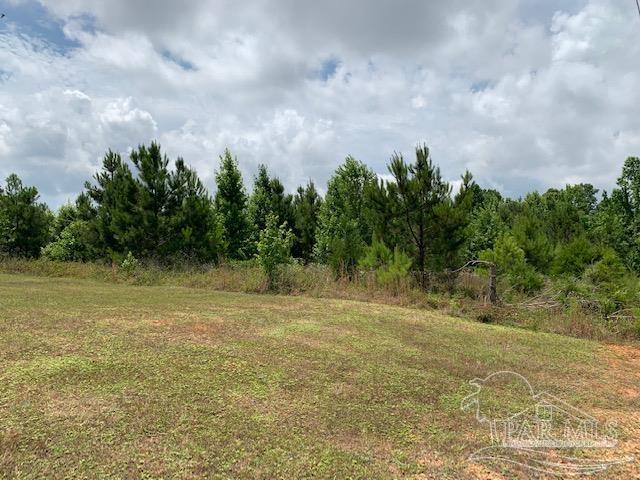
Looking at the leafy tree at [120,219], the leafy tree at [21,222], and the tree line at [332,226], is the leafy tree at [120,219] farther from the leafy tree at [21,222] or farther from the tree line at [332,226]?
the leafy tree at [21,222]

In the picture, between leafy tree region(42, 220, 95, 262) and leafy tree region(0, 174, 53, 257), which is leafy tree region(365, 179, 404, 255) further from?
leafy tree region(0, 174, 53, 257)

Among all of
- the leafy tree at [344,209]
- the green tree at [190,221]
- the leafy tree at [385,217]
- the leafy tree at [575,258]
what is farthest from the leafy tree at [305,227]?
the leafy tree at [575,258]

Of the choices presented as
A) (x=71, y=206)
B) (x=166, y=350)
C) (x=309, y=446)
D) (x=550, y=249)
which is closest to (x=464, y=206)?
(x=550, y=249)

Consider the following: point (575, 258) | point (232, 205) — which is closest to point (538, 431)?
point (575, 258)

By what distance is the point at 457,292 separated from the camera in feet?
34.0

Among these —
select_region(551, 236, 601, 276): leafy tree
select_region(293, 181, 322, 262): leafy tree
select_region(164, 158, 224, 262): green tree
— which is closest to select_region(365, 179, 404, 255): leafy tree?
select_region(551, 236, 601, 276): leafy tree

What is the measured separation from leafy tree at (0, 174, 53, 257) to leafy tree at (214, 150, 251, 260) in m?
8.96

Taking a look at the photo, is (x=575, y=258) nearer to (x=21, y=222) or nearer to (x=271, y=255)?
(x=271, y=255)

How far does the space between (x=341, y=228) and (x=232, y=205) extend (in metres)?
5.27

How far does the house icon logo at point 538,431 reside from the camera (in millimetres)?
2912

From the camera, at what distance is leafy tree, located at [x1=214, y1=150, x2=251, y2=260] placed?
59.8ft

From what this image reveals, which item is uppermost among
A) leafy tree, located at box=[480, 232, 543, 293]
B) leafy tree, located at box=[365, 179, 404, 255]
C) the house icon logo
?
leafy tree, located at box=[365, 179, 404, 255]

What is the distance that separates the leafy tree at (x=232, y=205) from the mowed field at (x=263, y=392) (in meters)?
11.2

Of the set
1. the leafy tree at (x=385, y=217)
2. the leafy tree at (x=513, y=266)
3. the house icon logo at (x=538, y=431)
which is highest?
the leafy tree at (x=385, y=217)
